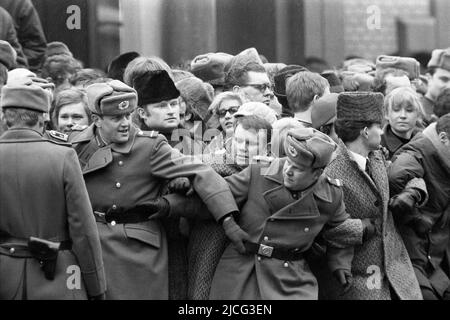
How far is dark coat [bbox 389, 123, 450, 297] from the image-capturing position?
8000 mm

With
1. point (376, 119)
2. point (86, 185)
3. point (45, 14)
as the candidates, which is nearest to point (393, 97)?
point (376, 119)

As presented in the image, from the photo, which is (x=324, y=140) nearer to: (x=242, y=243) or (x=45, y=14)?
(x=242, y=243)

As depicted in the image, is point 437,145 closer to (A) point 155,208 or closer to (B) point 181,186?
(B) point 181,186

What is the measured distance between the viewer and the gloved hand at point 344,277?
24.1 ft

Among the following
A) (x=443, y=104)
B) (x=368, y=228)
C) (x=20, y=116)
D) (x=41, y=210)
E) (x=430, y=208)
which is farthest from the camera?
(x=443, y=104)

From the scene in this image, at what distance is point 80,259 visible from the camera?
680cm

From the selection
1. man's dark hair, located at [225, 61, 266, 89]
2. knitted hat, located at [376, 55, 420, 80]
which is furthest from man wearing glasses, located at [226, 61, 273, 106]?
knitted hat, located at [376, 55, 420, 80]

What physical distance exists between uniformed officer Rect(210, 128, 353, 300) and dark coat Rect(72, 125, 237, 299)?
180 millimetres

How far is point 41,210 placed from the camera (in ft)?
22.2

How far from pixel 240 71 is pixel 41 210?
2.75m

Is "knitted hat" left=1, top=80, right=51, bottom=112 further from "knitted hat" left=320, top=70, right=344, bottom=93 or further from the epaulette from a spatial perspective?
"knitted hat" left=320, top=70, right=344, bottom=93

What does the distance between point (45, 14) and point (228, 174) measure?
3.90 m

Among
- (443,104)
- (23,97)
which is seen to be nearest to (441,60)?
(443,104)

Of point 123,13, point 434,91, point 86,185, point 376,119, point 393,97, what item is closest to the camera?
point 86,185
